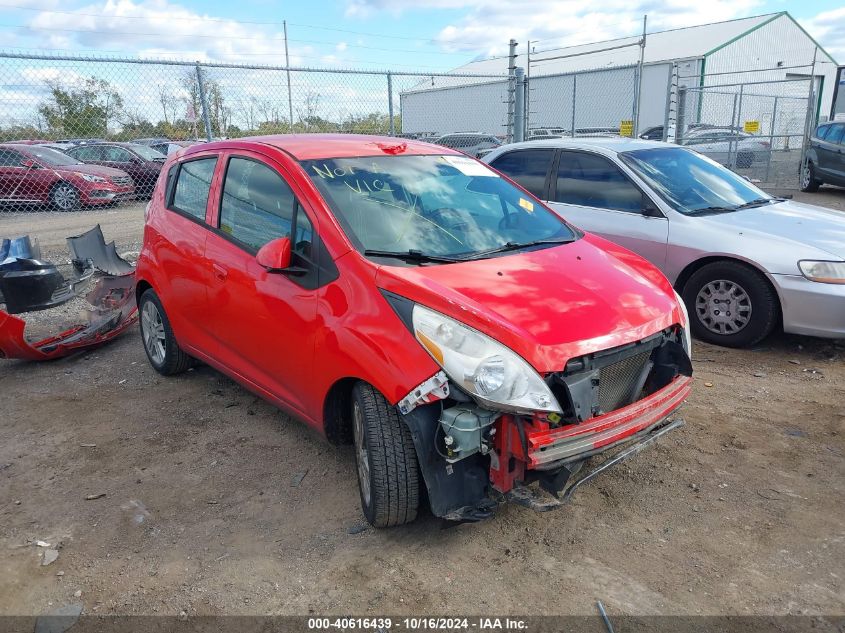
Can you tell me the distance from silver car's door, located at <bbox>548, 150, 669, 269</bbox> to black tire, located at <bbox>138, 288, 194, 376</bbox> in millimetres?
3686

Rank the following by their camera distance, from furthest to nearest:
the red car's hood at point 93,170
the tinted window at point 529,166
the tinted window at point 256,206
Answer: the red car's hood at point 93,170 → the tinted window at point 529,166 → the tinted window at point 256,206

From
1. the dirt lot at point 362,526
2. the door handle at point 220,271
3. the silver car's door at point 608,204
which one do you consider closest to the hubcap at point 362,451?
the dirt lot at point 362,526

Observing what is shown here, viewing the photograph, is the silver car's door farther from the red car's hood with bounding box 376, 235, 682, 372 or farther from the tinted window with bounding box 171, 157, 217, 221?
the tinted window with bounding box 171, 157, 217, 221

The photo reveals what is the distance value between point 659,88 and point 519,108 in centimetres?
2120

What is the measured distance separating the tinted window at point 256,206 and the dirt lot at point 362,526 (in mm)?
1254

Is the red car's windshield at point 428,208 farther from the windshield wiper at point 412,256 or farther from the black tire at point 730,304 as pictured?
the black tire at point 730,304

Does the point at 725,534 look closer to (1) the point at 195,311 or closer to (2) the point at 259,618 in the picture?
(2) the point at 259,618

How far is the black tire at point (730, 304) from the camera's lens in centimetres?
494

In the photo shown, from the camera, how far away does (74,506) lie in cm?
326

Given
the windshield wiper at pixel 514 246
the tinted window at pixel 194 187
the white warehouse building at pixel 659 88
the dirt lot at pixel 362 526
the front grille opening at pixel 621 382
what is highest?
the white warehouse building at pixel 659 88

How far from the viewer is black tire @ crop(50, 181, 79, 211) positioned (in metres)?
12.0

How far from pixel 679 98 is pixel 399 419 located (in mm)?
11485

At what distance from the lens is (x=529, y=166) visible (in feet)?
21.3

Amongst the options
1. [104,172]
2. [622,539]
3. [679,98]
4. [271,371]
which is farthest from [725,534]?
[104,172]
